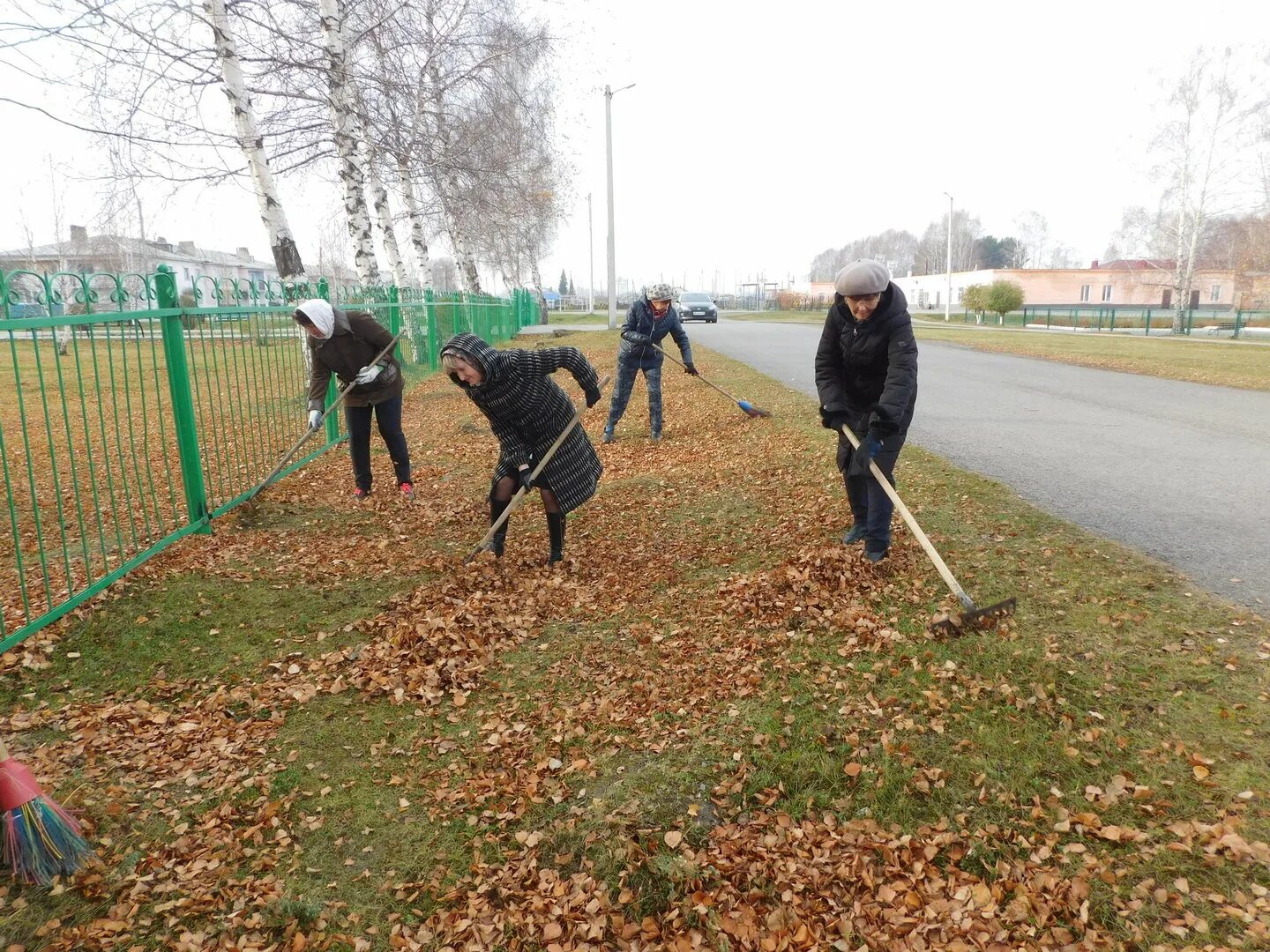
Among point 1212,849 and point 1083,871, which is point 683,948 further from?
point 1212,849

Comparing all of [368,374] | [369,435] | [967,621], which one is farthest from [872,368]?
[369,435]

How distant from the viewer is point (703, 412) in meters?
10.5

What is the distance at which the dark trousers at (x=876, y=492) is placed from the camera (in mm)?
4469

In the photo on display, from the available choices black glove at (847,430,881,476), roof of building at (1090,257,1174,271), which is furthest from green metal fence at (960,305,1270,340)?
black glove at (847,430,881,476)

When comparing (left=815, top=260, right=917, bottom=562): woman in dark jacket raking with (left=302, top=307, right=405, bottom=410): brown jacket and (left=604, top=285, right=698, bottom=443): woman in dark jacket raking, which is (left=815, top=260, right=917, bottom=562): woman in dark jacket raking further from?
(left=604, top=285, right=698, bottom=443): woman in dark jacket raking

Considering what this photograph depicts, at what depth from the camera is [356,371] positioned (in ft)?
20.6

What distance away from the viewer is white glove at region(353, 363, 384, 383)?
6180mm

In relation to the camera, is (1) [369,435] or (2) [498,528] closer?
(2) [498,528]

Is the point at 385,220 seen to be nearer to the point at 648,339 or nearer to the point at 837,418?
the point at 648,339

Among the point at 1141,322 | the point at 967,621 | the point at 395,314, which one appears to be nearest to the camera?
the point at 967,621

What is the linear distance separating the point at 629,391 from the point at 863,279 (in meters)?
4.83

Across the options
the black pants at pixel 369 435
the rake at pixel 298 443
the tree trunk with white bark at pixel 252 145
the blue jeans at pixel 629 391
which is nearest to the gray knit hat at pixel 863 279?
the rake at pixel 298 443

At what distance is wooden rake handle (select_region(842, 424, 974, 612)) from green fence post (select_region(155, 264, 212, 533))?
4.20 m

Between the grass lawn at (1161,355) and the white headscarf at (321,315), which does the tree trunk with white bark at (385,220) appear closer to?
the white headscarf at (321,315)
